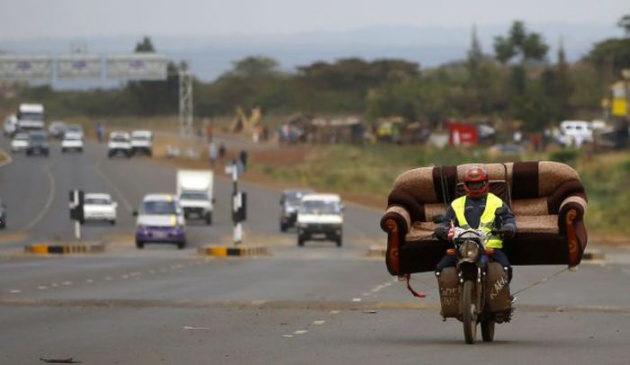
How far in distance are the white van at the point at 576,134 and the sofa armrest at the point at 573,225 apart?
300ft

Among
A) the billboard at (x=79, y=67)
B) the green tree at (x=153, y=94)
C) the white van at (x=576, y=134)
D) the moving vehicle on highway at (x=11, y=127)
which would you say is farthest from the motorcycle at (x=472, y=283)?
the green tree at (x=153, y=94)

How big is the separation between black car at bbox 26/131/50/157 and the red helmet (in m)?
99.6

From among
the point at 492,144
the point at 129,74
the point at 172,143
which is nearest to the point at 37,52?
the point at 129,74

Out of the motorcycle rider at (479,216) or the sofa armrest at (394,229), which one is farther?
the sofa armrest at (394,229)

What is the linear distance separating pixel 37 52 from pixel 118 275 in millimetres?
90436

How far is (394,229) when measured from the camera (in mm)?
16781

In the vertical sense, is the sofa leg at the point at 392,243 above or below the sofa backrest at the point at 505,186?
below

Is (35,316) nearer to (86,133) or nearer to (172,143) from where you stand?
(172,143)

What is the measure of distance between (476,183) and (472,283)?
109cm

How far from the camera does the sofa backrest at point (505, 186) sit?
17.1 metres

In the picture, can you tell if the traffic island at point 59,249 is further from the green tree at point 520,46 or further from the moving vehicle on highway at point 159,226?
the green tree at point 520,46

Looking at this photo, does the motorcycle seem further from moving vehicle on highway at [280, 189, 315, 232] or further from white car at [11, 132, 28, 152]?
white car at [11, 132, 28, 152]

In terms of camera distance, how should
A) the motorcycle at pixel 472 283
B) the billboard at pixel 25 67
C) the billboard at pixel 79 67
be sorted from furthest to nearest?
the billboard at pixel 25 67, the billboard at pixel 79 67, the motorcycle at pixel 472 283

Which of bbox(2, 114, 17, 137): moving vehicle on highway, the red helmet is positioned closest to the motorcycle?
the red helmet
